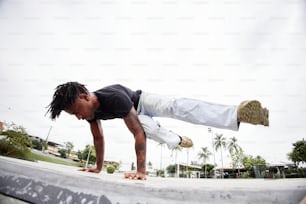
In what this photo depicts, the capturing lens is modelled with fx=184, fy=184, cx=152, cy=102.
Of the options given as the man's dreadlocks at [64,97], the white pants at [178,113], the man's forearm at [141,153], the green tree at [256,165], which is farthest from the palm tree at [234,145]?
the man's dreadlocks at [64,97]

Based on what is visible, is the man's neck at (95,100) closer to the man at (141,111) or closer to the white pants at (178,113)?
the man at (141,111)

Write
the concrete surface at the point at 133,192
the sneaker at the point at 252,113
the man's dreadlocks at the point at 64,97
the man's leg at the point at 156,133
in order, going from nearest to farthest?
the concrete surface at the point at 133,192 < the sneaker at the point at 252,113 < the man's dreadlocks at the point at 64,97 < the man's leg at the point at 156,133

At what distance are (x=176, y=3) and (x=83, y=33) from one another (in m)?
0.75

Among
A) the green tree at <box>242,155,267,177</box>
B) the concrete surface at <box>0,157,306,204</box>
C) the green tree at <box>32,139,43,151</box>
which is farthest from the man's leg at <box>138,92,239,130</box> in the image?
the green tree at <box>242,155,267,177</box>

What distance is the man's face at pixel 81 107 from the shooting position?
0.80 m

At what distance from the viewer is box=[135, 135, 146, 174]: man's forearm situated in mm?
805

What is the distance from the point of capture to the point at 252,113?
67 cm

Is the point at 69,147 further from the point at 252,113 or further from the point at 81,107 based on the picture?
the point at 252,113

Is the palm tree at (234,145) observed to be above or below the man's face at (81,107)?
above

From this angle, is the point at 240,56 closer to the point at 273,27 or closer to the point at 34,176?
Answer: the point at 273,27

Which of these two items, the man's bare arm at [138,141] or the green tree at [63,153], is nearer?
the man's bare arm at [138,141]

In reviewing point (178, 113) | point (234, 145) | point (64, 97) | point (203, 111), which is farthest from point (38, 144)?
point (234, 145)

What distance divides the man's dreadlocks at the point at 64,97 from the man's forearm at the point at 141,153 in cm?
33

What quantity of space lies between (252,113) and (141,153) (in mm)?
482
